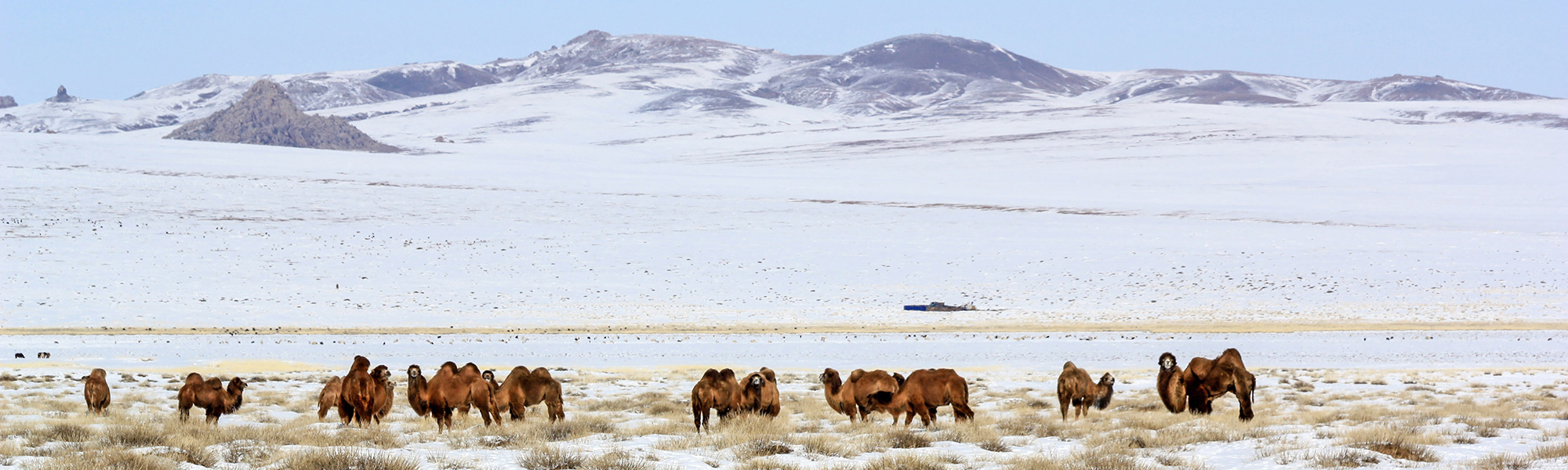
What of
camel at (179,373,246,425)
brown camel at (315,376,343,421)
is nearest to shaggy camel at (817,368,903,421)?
brown camel at (315,376,343,421)

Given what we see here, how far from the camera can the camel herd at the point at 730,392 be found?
29.2ft

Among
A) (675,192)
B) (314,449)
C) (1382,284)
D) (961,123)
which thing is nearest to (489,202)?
(675,192)

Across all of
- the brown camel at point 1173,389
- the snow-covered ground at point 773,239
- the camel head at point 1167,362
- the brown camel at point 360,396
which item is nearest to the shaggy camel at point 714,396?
the brown camel at point 360,396

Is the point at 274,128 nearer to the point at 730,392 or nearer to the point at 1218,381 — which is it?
the point at 730,392

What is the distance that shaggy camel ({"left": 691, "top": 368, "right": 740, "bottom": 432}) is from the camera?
28.5ft

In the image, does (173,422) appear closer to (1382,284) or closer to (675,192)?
(1382,284)

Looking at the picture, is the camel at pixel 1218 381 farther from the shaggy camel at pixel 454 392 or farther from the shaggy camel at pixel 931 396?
the shaggy camel at pixel 454 392

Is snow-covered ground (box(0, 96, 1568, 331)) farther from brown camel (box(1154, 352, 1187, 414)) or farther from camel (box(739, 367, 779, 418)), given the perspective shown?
camel (box(739, 367, 779, 418))

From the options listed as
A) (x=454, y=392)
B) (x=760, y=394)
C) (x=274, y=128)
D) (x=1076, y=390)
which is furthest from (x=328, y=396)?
(x=274, y=128)

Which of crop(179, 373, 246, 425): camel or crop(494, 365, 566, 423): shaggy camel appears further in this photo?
crop(179, 373, 246, 425): camel

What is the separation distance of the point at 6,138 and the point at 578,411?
74842 mm

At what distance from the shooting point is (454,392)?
9.05m

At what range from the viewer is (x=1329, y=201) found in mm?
58312

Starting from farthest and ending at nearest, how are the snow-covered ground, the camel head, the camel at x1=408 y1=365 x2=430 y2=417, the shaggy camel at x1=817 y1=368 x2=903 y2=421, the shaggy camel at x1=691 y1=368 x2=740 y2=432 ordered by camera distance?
the snow-covered ground
the camel at x1=408 y1=365 x2=430 y2=417
the shaggy camel at x1=817 y1=368 x2=903 y2=421
the camel head
the shaggy camel at x1=691 y1=368 x2=740 y2=432
